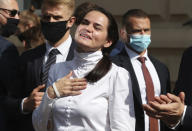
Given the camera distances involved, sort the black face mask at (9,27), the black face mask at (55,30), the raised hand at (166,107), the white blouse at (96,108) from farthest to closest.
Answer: the black face mask at (9,27) < the black face mask at (55,30) < the raised hand at (166,107) < the white blouse at (96,108)

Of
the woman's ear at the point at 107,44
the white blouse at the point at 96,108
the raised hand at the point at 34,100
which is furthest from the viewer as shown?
the raised hand at the point at 34,100

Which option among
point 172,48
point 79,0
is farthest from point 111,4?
point 172,48

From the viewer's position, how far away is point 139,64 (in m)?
3.87

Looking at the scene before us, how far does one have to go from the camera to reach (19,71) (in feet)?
11.8

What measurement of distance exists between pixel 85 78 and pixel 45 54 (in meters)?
1.03

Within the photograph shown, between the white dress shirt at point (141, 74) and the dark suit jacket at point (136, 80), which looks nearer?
the dark suit jacket at point (136, 80)

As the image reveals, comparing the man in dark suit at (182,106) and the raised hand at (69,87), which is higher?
the raised hand at (69,87)

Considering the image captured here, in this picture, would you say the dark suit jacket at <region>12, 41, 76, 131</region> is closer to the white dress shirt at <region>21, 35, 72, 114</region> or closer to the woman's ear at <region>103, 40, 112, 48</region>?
the white dress shirt at <region>21, 35, 72, 114</region>

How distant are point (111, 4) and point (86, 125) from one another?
13.5 ft

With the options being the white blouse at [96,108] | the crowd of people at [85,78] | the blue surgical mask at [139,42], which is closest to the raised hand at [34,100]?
the crowd of people at [85,78]

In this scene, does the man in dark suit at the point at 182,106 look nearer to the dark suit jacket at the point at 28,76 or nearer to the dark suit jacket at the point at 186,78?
the dark suit jacket at the point at 186,78

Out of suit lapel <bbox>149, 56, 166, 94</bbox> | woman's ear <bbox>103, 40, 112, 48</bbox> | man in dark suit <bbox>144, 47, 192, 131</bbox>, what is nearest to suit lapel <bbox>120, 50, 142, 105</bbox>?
suit lapel <bbox>149, 56, 166, 94</bbox>

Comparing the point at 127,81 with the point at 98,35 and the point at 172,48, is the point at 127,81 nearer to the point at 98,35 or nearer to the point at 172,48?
the point at 98,35

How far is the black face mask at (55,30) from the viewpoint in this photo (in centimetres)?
366
